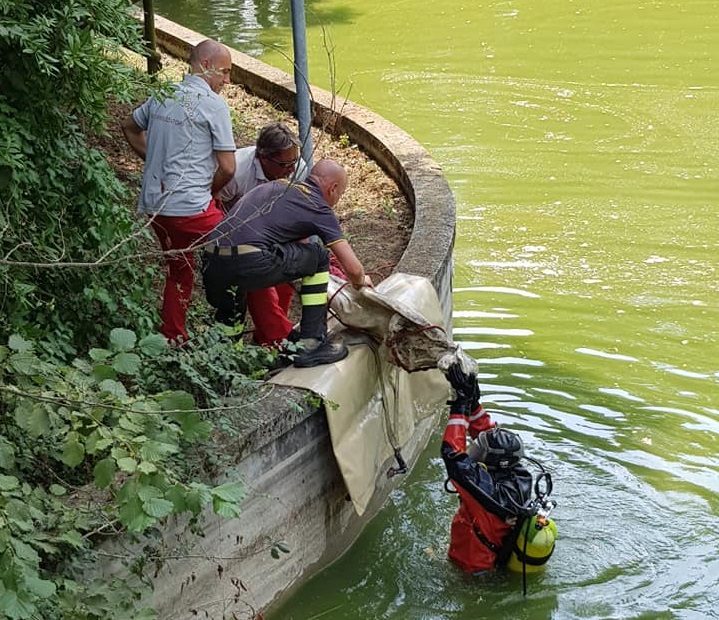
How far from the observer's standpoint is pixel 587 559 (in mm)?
6469

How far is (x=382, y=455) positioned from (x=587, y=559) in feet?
4.07

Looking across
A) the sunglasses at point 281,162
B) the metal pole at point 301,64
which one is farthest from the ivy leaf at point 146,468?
the metal pole at point 301,64

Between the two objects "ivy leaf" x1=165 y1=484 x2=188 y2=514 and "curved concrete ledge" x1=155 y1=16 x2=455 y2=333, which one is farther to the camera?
"curved concrete ledge" x1=155 y1=16 x2=455 y2=333

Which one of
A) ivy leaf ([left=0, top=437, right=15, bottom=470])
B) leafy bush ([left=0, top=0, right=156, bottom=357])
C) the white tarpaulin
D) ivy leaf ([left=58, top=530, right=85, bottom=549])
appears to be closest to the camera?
ivy leaf ([left=0, top=437, right=15, bottom=470])

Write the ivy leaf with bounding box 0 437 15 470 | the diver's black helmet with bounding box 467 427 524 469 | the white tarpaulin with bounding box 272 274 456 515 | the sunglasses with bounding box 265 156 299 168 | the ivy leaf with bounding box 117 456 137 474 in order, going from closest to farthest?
the ivy leaf with bounding box 117 456 137 474 < the ivy leaf with bounding box 0 437 15 470 < the diver's black helmet with bounding box 467 427 524 469 < the white tarpaulin with bounding box 272 274 456 515 < the sunglasses with bounding box 265 156 299 168

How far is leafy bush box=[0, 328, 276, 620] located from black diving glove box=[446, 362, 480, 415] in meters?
1.50

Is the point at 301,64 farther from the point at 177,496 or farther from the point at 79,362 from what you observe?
the point at 177,496

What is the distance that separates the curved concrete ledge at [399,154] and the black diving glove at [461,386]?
1.30m

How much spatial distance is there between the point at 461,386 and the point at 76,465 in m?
2.24

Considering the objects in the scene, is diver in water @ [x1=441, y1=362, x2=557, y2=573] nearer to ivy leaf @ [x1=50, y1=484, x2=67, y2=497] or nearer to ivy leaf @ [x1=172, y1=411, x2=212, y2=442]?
ivy leaf @ [x1=172, y1=411, x2=212, y2=442]

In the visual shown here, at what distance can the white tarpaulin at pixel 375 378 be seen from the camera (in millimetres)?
6027

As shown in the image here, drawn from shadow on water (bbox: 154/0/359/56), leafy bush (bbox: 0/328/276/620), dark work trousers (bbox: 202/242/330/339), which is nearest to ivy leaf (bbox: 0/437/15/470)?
leafy bush (bbox: 0/328/276/620)

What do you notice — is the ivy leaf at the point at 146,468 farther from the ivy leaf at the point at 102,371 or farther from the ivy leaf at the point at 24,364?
the ivy leaf at the point at 24,364

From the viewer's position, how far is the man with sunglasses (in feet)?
21.2
